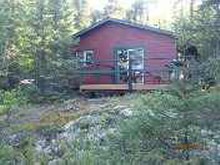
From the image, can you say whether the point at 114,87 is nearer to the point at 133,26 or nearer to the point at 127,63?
the point at 127,63

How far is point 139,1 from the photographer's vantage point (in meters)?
53.1

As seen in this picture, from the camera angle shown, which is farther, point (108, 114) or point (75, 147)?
point (108, 114)

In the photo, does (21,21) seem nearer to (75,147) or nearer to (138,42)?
(138,42)

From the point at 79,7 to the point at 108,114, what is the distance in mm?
30683

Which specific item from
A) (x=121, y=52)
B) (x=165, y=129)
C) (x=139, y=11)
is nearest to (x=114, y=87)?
(x=121, y=52)

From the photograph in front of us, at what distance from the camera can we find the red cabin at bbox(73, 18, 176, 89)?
69.5ft

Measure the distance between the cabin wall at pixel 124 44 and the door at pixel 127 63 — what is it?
0.23 m

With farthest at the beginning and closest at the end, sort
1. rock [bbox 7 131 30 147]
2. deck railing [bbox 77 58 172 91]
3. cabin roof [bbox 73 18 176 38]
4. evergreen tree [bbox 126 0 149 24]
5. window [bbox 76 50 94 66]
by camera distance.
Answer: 1. evergreen tree [bbox 126 0 149 24]
2. window [bbox 76 50 94 66]
3. cabin roof [bbox 73 18 176 38]
4. deck railing [bbox 77 58 172 91]
5. rock [bbox 7 131 30 147]

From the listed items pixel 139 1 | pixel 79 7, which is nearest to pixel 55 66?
pixel 79 7

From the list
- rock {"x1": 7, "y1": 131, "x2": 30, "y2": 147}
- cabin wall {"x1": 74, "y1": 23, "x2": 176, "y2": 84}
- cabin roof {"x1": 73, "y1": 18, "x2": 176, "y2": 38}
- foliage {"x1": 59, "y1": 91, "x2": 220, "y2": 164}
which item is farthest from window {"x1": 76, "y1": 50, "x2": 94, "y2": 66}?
foliage {"x1": 59, "y1": 91, "x2": 220, "y2": 164}

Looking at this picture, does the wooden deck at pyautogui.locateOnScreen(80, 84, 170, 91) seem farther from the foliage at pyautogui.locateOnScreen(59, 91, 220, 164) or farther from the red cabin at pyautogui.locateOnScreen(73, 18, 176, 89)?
the foliage at pyautogui.locateOnScreen(59, 91, 220, 164)

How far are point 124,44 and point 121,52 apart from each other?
0.38 metres

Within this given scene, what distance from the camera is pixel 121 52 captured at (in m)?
22.9

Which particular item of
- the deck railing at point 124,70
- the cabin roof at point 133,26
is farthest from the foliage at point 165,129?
the cabin roof at point 133,26
